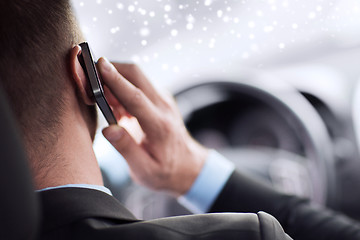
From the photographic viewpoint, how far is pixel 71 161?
0.62 meters

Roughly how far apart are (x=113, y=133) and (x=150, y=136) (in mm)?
120

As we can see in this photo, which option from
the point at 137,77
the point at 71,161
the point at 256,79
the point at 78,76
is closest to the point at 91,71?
the point at 78,76

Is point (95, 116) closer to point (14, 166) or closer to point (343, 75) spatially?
point (14, 166)

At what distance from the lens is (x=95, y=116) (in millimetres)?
728

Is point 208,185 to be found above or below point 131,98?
below

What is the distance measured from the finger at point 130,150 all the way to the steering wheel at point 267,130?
787 millimetres

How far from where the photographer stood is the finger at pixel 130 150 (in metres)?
0.84

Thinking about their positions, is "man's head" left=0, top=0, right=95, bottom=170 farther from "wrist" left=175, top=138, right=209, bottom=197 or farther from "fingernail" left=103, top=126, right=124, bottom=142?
"wrist" left=175, top=138, right=209, bottom=197

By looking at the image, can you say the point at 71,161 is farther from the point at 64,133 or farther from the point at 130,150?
the point at 130,150

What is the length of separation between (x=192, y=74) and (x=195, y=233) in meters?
1.28

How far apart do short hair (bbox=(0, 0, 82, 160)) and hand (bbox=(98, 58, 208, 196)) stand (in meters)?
0.13

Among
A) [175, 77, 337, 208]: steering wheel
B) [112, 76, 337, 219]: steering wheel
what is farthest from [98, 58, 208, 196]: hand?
[175, 77, 337, 208]: steering wheel

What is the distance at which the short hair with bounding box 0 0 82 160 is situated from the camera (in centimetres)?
59

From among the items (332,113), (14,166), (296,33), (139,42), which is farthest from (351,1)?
(332,113)
